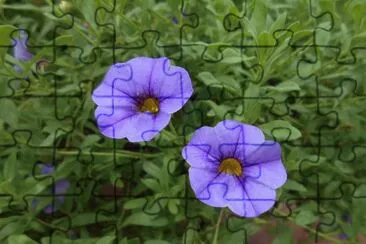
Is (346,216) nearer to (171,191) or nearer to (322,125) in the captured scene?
(322,125)

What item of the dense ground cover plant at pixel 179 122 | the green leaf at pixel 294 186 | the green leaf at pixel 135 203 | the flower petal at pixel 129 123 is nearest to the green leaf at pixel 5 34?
the dense ground cover plant at pixel 179 122

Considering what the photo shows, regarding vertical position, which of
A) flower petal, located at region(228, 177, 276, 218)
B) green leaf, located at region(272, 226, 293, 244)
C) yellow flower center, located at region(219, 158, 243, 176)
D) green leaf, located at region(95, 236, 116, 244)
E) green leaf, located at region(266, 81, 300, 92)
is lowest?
green leaf, located at region(272, 226, 293, 244)

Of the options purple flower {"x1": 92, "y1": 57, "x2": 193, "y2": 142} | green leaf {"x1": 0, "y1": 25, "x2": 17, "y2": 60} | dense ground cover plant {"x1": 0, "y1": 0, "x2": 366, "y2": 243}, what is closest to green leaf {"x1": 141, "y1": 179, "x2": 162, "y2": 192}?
dense ground cover plant {"x1": 0, "y1": 0, "x2": 366, "y2": 243}

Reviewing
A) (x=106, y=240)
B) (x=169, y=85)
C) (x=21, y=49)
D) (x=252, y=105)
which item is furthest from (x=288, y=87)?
(x=21, y=49)

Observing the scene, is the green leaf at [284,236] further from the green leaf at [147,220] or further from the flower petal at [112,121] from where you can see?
the flower petal at [112,121]

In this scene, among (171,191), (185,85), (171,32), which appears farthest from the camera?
(171,32)

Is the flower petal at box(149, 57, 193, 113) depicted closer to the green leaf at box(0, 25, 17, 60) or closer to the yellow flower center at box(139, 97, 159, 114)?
the yellow flower center at box(139, 97, 159, 114)

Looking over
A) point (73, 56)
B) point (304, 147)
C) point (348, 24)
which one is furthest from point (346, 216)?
point (73, 56)
